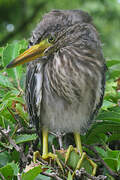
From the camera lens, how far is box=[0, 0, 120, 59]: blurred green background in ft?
19.1

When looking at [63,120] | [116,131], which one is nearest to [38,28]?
[63,120]

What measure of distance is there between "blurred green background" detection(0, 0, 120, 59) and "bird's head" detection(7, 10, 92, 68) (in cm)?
366

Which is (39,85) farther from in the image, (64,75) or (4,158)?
(4,158)

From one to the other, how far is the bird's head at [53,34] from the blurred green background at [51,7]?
3.66 m

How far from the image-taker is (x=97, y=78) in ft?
5.65

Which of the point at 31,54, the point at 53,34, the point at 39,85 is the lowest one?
the point at 39,85

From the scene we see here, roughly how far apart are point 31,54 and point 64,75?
7.8 inches

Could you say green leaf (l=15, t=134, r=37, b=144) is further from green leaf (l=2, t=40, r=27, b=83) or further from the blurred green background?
the blurred green background

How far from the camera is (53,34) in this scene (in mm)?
1710

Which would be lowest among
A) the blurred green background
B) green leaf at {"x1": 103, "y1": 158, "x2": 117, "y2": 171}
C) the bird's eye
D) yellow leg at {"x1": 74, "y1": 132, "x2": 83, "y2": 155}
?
green leaf at {"x1": 103, "y1": 158, "x2": 117, "y2": 171}

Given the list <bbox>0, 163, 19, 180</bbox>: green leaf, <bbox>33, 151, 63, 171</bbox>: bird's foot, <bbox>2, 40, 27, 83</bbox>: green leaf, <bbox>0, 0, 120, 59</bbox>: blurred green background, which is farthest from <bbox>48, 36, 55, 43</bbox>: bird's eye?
<bbox>0, 0, 120, 59</bbox>: blurred green background

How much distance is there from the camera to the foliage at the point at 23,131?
52.3 inches

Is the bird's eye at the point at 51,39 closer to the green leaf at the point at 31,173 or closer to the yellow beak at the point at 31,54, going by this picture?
the yellow beak at the point at 31,54

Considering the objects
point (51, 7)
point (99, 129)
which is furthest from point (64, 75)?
point (51, 7)
